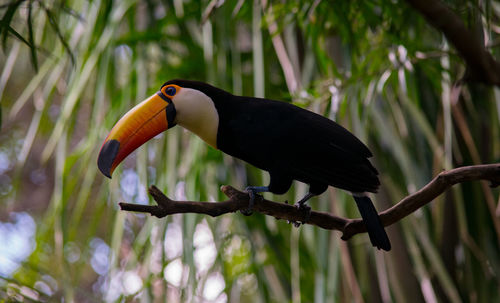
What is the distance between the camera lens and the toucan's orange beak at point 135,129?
3.80 feet

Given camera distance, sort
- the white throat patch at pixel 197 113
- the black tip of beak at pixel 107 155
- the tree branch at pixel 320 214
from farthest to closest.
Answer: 1. the white throat patch at pixel 197 113
2. the black tip of beak at pixel 107 155
3. the tree branch at pixel 320 214

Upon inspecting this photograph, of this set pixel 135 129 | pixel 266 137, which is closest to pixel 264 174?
pixel 266 137

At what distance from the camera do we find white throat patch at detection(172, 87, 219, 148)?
4.20 ft

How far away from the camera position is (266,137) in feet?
4.17

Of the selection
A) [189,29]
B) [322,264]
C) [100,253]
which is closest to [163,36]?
[189,29]

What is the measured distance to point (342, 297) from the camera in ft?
6.81

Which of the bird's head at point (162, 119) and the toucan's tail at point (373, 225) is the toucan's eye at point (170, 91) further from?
the toucan's tail at point (373, 225)

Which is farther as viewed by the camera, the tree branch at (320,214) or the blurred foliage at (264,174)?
the blurred foliage at (264,174)

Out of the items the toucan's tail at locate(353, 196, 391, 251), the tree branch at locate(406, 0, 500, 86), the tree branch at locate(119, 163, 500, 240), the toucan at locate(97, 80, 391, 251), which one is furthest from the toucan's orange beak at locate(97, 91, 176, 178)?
the tree branch at locate(406, 0, 500, 86)

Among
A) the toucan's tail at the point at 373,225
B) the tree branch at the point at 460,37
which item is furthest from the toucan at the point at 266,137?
the tree branch at the point at 460,37

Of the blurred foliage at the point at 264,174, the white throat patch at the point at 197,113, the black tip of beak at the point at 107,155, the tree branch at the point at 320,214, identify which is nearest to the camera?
the tree branch at the point at 320,214

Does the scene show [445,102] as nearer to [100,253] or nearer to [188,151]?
[188,151]

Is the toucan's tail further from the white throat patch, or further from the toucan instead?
the white throat patch

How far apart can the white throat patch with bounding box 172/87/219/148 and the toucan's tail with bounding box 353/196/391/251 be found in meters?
0.32
